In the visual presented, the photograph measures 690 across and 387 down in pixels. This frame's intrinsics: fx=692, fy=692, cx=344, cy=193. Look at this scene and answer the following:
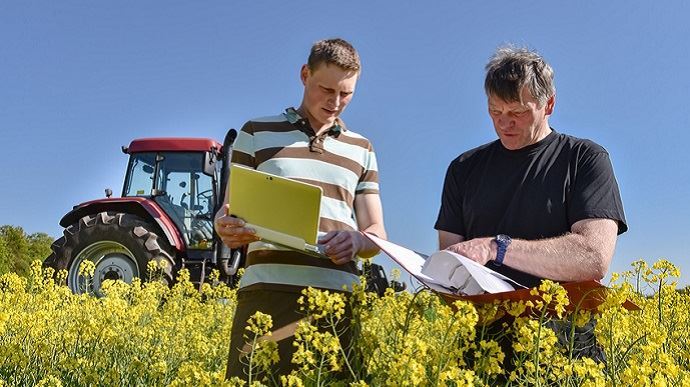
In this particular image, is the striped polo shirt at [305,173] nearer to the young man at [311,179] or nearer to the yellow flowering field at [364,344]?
the young man at [311,179]

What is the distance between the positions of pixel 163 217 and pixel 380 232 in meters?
5.81

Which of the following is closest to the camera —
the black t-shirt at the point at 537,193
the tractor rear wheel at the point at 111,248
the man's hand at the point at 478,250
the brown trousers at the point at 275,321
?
the man's hand at the point at 478,250

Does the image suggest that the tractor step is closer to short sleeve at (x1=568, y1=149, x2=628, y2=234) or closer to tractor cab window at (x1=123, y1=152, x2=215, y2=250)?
tractor cab window at (x1=123, y1=152, x2=215, y2=250)

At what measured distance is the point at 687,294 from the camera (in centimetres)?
465

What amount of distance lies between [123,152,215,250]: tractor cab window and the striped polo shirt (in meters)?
5.50

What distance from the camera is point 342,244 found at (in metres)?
2.21

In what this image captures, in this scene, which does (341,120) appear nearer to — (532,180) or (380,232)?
(380,232)

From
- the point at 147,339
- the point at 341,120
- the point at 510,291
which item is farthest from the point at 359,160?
the point at 147,339

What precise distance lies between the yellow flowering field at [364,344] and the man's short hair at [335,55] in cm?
79

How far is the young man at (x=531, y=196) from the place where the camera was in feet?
6.82

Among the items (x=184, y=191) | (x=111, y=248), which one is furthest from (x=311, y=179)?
(x=111, y=248)

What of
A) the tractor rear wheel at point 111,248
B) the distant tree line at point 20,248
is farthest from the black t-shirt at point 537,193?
the distant tree line at point 20,248

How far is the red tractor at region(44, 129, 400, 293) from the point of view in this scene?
25.4ft

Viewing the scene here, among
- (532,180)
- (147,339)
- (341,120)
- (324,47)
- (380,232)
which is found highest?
(324,47)
